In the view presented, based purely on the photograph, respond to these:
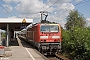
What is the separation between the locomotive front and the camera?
68.1 feet

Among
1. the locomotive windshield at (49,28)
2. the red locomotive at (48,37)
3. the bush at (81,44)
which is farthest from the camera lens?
the locomotive windshield at (49,28)

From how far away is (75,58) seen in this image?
17.2m

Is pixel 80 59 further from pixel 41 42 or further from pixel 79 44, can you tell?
pixel 41 42

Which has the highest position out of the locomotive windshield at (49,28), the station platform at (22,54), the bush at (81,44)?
the locomotive windshield at (49,28)

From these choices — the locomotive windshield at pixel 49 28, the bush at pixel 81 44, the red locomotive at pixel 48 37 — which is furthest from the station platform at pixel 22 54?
the bush at pixel 81 44

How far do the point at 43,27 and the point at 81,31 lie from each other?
5330 millimetres

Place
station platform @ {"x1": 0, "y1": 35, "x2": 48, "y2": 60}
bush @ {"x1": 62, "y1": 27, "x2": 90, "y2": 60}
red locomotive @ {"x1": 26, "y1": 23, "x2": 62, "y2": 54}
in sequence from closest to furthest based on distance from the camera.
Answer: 1. bush @ {"x1": 62, "y1": 27, "x2": 90, "y2": 60}
2. station platform @ {"x1": 0, "y1": 35, "x2": 48, "y2": 60}
3. red locomotive @ {"x1": 26, "y1": 23, "x2": 62, "y2": 54}

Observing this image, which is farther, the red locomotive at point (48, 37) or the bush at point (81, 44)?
the red locomotive at point (48, 37)

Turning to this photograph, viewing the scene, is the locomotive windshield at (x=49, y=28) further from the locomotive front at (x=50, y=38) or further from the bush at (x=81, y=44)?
the bush at (x=81, y=44)

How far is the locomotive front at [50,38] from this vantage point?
20.8 meters

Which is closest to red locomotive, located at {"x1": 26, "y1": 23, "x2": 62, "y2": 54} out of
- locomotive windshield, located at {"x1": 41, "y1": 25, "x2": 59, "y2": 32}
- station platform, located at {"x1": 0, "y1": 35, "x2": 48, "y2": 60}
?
locomotive windshield, located at {"x1": 41, "y1": 25, "x2": 59, "y2": 32}

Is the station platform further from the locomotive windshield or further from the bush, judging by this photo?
the bush

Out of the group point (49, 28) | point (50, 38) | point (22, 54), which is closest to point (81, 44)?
point (50, 38)

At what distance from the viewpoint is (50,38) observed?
2078cm
